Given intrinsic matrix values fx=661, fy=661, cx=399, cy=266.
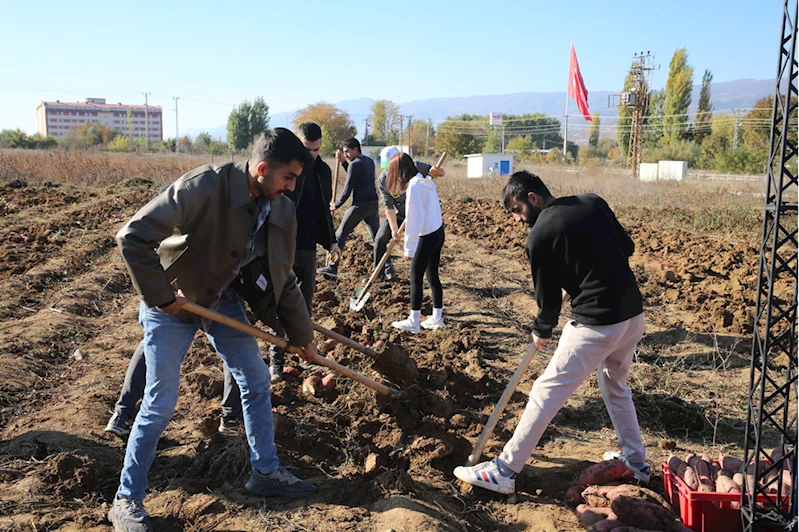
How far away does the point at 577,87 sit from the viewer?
40.1 metres

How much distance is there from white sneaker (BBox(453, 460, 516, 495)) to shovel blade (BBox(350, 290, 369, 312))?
11.7ft

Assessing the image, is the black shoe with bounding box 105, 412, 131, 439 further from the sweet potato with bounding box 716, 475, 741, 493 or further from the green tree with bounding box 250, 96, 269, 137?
the green tree with bounding box 250, 96, 269, 137

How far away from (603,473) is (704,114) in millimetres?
64402

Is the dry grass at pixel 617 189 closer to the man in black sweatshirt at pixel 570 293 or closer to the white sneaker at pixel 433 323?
the white sneaker at pixel 433 323

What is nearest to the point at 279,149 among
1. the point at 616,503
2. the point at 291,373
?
the point at 616,503

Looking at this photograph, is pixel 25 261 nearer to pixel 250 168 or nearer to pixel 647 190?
pixel 250 168

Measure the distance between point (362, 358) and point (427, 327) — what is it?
1.25 meters

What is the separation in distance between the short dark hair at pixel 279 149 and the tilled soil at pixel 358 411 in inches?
67.0

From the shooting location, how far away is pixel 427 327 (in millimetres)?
6559

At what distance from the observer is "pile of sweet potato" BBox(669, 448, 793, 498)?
10.0 feet

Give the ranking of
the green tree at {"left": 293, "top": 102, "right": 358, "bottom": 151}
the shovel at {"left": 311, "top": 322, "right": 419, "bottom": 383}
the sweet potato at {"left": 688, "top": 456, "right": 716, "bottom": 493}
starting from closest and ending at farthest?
the sweet potato at {"left": 688, "top": 456, "right": 716, "bottom": 493} → the shovel at {"left": 311, "top": 322, "right": 419, "bottom": 383} → the green tree at {"left": 293, "top": 102, "right": 358, "bottom": 151}

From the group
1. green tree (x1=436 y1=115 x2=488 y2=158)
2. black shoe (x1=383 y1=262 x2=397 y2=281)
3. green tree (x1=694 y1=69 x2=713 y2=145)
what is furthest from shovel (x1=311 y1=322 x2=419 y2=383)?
green tree (x1=436 y1=115 x2=488 y2=158)

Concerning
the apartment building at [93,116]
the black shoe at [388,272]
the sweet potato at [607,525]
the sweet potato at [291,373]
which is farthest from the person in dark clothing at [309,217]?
the apartment building at [93,116]

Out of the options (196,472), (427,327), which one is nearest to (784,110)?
Answer: (196,472)
